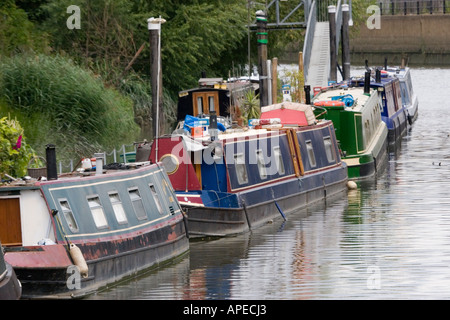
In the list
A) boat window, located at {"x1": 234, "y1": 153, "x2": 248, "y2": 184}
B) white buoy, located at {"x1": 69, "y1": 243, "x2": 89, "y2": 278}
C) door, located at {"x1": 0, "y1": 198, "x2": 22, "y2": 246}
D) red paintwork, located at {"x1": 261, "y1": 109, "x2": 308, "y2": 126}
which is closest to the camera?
white buoy, located at {"x1": 69, "y1": 243, "x2": 89, "y2": 278}

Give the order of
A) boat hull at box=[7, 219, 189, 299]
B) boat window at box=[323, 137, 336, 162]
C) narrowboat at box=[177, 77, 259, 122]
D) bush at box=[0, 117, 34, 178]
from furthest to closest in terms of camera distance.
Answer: narrowboat at box=[177, 77, 259, 122] < boat window at box=[323, 137, 336, 162] < bush at box=[0, 117, 34, 178] < boat hull at box=[7, 219, 189, 299]

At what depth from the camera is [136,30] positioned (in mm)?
44188

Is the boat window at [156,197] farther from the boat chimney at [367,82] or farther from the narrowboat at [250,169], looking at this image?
the boat chimney at [367,82]

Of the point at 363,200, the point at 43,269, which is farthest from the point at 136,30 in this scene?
the point at 43,269

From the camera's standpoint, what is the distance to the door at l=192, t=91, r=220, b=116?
124 feet

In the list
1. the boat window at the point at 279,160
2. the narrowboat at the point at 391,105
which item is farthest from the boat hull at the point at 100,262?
the narrowboat at the point at 391,105

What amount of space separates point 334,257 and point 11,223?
6758mm

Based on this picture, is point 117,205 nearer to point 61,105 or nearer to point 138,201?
point 138,201

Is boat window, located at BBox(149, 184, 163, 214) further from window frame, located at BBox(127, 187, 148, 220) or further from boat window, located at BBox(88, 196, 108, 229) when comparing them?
boat window, located at BBox(88, 196, 108, 229)

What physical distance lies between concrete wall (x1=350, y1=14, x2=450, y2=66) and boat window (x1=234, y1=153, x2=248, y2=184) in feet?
214

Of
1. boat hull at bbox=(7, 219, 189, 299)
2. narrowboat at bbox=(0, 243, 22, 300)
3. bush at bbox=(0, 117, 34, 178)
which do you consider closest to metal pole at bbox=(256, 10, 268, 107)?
boat hull at bbox=(7, 219, 189, 299)

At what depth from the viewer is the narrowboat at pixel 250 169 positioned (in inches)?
913

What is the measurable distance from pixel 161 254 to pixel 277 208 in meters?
6.16
